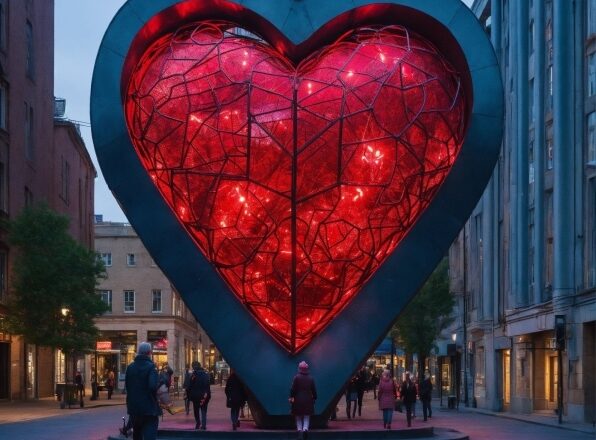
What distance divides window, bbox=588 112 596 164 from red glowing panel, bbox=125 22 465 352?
512 inches

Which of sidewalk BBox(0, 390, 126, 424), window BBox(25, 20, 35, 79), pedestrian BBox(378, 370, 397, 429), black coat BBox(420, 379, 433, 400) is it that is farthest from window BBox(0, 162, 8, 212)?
pedestrian BBox(378, 370, 397, 429)

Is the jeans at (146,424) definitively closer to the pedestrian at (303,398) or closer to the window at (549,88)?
the pedestrian at (303,398)

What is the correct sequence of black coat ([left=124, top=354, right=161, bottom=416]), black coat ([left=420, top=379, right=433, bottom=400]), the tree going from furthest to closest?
the tree < black coat ([left=420, top=379, right=433, bottom=400]) < black coat ([left=124, top=354, right=161, bottom=416])

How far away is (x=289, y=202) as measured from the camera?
27.2m

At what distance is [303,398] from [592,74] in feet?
70.5

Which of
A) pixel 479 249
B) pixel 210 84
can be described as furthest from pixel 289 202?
pixel 479 249

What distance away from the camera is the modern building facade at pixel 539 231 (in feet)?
133

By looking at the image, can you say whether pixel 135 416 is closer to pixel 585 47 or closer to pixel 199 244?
pixel 199 244

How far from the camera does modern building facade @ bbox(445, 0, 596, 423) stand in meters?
40.5

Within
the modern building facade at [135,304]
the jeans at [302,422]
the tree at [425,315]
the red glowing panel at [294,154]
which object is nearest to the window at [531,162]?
the tree at [425,315]

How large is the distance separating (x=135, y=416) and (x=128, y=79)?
14.6 metres

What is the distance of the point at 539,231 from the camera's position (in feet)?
153

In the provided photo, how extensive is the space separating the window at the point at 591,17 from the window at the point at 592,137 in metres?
2.79

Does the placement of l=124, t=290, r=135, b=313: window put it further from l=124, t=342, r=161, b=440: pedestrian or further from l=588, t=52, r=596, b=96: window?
l=124, t=342, r=161, b=440: pedestrian
